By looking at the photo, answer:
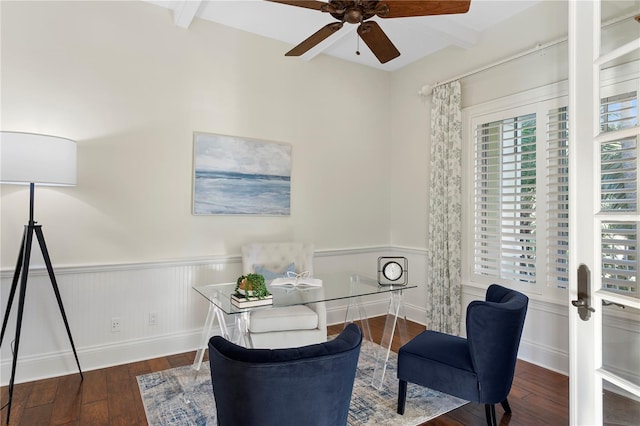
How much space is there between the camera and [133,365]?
3.02m

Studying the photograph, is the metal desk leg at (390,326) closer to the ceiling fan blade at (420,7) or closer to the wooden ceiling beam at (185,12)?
the ceiling fan blade at (420,7)

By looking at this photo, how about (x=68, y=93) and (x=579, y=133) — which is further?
(x=68, y=93)

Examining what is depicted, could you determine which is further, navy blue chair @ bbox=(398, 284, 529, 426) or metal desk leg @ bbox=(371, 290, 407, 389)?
metal desk leg @ bbox=(371, 290, 407, 389)

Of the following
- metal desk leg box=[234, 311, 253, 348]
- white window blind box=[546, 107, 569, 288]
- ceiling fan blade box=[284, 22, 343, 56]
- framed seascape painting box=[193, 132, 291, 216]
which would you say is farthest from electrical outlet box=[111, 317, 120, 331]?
white window blind box=[546, 107, 569, 288]

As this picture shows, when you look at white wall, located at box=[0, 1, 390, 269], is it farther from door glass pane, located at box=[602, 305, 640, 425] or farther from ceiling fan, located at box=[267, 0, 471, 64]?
door glass pane, located at box=[602, 305, 640, 425]

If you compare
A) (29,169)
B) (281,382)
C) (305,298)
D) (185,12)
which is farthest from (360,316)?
(185,12)

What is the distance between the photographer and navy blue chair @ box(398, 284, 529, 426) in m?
2.03

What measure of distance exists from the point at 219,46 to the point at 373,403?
3.28 meters

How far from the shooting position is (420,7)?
1.96 m

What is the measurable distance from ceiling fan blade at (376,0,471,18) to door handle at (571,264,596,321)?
139 centimetres

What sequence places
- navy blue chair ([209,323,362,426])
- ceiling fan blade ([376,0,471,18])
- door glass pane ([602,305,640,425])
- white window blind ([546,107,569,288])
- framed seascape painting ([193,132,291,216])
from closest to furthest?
navy blue chair ([209,323,362,426])
door glass pane ([602,305,640,425])
ceiling fan blade ([376,0,471,18])
white window blind ([546,107,569,288])
framed seascape painting ([193,132,291,216])

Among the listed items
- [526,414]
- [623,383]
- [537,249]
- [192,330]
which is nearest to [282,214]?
[192,330]

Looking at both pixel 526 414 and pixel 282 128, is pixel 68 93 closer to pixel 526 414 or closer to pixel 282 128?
pixel 282 128

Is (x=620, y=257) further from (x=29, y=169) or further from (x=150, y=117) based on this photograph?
(x=150, y=117)
